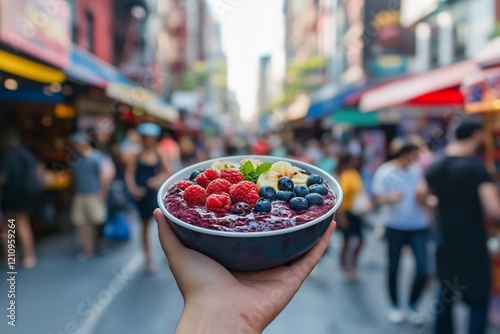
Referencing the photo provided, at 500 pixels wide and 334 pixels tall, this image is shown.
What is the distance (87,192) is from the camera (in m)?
4.89

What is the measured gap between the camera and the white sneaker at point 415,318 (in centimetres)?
331

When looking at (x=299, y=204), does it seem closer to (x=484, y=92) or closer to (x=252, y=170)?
(x=252, y=170)

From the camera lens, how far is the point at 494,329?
3.24 meters

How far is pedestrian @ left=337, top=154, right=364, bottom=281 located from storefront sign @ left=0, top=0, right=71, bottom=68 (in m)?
2.80

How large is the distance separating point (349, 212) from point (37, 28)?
3546 mm

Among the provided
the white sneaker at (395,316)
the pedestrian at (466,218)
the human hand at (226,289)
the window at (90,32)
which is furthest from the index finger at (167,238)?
the window at (90,32)

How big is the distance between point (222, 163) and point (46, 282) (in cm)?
364

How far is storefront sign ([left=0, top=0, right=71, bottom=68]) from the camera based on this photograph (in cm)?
380

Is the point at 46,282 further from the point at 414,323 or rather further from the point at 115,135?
→ the point at 115,135

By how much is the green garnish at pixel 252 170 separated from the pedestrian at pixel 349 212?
2437 mm

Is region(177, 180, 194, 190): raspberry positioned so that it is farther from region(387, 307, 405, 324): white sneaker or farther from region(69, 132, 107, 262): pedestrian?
region(69, 132, 107, 262): pedestrian

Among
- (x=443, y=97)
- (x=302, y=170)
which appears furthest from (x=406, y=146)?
(x=302, y=170)

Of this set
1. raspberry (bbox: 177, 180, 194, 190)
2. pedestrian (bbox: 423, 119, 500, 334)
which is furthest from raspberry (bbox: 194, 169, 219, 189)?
pedestrian (bbox: 423, 119, 500, 334)

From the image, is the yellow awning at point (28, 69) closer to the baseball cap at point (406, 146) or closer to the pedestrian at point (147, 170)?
the pedestrian at point (147, 170)
